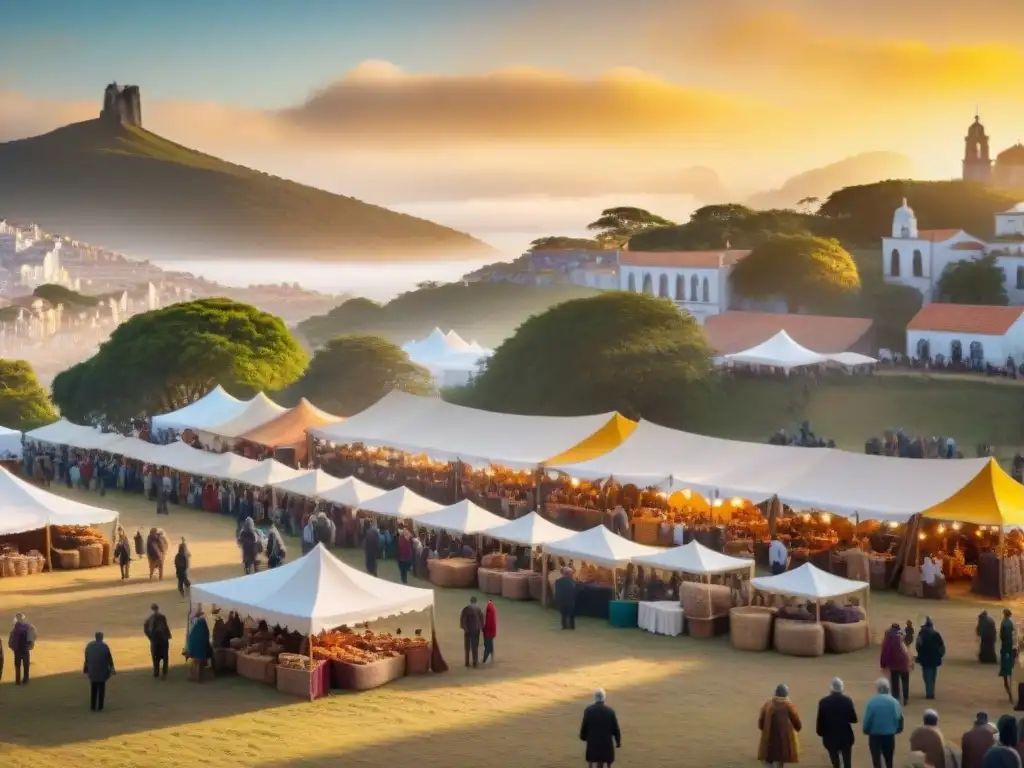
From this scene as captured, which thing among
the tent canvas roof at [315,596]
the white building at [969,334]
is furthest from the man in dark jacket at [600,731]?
the white building at [969,334]

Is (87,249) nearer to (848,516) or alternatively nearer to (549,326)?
(549,326)

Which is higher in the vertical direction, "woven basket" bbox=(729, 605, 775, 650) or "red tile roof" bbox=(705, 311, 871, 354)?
"red tile roof" bbox=(705, 311, 871, 354)

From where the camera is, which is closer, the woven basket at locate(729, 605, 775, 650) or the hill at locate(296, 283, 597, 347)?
the woven basket at locate(729, 605, 775, 650)

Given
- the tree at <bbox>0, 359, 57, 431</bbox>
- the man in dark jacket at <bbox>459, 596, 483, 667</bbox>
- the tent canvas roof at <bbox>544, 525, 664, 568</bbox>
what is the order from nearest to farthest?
the man in dark jacket at <bbox>459, 596, 483, 667</bbox>, the tent canvas roof at <bbox>544, 525, 664, 568</bbox>, the tree at <bbox>0, 359, 57, 431</bbox>

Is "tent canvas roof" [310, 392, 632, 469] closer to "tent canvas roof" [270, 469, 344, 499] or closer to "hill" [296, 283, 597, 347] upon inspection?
"tent canvas roof" [270, 469, 344, 499]

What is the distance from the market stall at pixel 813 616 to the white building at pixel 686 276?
51.4 meters

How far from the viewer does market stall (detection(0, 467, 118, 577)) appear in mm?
26891

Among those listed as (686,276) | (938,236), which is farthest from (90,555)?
(938,236)

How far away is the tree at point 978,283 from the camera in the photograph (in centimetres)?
6850

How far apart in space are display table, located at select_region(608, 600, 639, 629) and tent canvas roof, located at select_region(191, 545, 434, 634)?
428 cm

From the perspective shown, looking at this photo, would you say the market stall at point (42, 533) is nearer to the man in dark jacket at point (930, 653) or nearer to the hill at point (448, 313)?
the man in dark jacket at point (930, 653)

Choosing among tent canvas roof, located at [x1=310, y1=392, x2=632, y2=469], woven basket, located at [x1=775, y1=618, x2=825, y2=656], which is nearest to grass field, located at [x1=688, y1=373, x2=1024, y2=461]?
tent canvas roof, located at [x1=310, y1=392, x2=632, y2=469]

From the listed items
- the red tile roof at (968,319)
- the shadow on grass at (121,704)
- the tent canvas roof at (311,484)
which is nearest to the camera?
the shadow on grass at (121,704)

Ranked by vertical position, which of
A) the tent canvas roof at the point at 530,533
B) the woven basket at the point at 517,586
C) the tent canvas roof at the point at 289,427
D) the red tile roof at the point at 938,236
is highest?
the red tile roof at the point at 938,236
